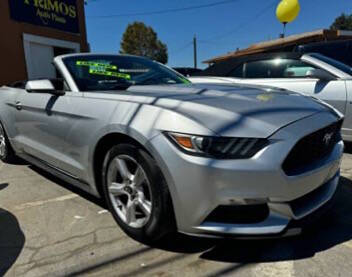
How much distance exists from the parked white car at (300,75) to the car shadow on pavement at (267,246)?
2.29 m

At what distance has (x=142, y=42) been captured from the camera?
134ft

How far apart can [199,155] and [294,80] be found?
346 cm

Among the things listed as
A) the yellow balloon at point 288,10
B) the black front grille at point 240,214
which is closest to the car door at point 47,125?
the black front grille at point 240,214

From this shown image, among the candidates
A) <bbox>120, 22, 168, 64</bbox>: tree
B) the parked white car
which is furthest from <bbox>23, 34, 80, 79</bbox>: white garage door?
<bbox>120, 22, 168, 64</bbox>: tree

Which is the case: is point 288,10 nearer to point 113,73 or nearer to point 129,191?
point 113,73

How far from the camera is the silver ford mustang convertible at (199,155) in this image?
1867mm

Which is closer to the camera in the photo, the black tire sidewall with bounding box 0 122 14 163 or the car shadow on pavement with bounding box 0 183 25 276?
the car shadow on pavement with bounding box 0 183 25 276

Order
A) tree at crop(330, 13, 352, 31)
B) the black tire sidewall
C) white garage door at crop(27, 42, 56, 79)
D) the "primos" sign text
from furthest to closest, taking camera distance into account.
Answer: tree at crop(330, 13, 352, 31)
white garage door at crop(27, 42, 56, 79)
the "primos" sign text
the black tire sidewall

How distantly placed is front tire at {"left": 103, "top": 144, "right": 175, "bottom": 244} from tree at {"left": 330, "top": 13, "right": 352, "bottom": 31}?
64.7 meters

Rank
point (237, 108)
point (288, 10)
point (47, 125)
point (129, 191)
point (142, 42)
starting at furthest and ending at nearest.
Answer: point (142, 42) → point (288, 10) → point (47, 125) → point (129, 191) → point (237, 108)

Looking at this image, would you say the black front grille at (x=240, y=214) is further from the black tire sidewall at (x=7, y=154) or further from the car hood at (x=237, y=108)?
the black tire sidewall at (x=7, y=154)

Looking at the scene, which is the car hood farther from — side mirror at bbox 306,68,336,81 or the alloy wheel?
side mirror at bbox 306,68,336,81

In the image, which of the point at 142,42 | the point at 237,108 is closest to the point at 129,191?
the point at 237,108

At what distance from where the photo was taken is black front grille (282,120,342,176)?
1.93 m
